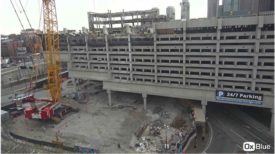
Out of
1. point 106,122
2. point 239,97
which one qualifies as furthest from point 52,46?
point 239,97

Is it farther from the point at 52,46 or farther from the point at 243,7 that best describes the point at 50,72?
the point at 243,7

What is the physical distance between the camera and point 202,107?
174 feet

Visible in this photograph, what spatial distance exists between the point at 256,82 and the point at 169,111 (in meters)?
21.8

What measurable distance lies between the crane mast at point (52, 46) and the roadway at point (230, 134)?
4128 cm

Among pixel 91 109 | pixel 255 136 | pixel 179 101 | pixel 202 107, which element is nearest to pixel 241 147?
pixel 255 136

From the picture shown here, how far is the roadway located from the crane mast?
41.3 m

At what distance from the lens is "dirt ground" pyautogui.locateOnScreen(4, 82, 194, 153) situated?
47.1m

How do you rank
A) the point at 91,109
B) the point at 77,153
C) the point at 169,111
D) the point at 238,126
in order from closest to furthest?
the point at 77,153
the point at 238,126
the point at 169,111
the point at 91,109

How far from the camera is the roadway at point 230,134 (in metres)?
42.6

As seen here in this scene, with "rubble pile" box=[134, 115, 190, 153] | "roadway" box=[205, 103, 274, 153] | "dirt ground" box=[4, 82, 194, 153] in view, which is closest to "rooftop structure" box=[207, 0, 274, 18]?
"roadway" box=[205, 103, 274, 153]

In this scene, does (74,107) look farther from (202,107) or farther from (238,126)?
(238,126)

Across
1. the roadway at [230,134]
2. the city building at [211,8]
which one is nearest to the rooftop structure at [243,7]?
the city building at [211,8]

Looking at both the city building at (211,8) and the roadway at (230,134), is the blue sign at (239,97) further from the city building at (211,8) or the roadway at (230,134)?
the city building at (211,8)

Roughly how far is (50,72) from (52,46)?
7110mm
